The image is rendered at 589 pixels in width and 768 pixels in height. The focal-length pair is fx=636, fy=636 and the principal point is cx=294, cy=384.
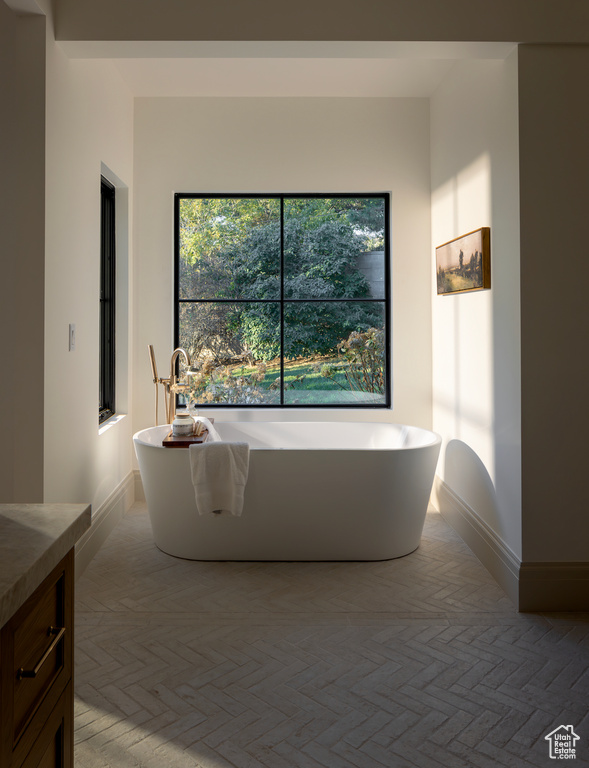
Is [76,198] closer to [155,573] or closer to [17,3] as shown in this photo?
[17,3]

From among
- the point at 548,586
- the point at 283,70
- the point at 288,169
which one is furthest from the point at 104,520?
the point at 283,70

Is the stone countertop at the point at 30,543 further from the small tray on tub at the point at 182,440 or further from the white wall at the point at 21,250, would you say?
the small tray on tub at the point at 182,440

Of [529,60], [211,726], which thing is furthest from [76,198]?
[211,726]

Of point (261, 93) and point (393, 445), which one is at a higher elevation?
point (261, 93)

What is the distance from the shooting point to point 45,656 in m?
1.08

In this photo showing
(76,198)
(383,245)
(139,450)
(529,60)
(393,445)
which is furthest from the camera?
(383,245)

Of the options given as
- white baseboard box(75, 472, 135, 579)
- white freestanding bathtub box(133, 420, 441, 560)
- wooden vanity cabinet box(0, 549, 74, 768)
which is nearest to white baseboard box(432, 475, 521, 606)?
white freestanding bathtub box(133, 420, 441, 560)

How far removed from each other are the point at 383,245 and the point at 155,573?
2.96 metres

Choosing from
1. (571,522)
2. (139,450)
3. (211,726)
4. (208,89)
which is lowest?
(211,726)

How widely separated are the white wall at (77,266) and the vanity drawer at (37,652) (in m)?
1.81

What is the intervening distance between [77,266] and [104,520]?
1.55 meters

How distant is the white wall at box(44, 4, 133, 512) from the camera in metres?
2.92

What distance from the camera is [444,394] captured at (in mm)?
4422

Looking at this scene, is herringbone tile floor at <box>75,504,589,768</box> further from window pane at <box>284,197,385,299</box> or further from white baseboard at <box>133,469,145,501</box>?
window pane at <box>284,197,385,299</box>
